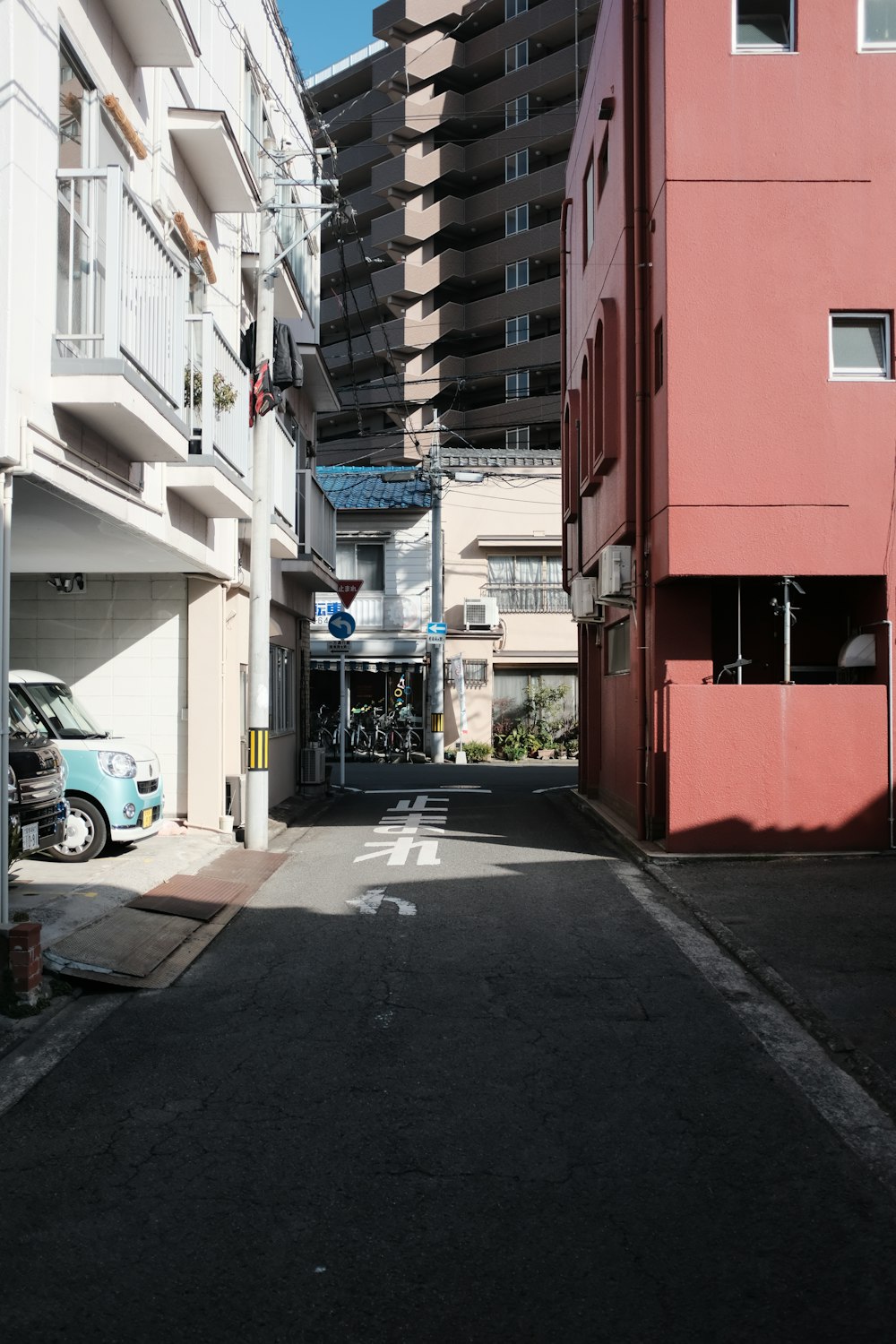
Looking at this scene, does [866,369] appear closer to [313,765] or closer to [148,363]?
[148,363]

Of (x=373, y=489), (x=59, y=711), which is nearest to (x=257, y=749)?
(x=59, y=711)

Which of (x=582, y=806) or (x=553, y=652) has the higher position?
(x=553, y=652)

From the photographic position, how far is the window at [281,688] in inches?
678

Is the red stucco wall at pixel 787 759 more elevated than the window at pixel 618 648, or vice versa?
the window at pixel 618 648

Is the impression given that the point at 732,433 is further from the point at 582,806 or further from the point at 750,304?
the point at 582,806

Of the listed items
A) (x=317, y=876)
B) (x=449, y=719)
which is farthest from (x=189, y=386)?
(x=449, y=719)

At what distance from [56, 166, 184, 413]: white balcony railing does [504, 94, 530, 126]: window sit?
4074 cm

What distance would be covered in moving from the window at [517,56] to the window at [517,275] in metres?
7.53

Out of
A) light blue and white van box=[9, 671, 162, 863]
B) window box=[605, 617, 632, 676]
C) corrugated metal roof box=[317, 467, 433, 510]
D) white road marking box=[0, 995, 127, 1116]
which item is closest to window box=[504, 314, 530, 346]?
corrugated metal roof box=[317, 467, 433, 510]

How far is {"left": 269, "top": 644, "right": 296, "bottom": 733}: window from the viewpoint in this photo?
17219mm

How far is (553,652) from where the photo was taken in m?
32.0

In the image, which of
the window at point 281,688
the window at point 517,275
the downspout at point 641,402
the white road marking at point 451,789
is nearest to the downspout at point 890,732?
the downspout at point 641,402

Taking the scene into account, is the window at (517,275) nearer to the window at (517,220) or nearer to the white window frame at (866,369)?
the window at (517,220)

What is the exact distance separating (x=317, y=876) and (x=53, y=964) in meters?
4.17
